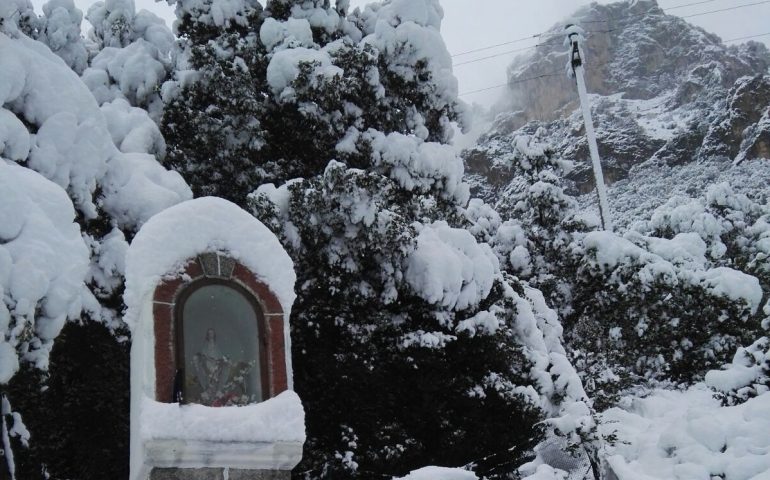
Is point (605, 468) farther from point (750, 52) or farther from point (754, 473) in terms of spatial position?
point (750, 52)

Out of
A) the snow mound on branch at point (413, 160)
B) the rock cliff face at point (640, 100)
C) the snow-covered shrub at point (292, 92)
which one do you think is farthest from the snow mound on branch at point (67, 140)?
the rock cliff face at point (640, 100)

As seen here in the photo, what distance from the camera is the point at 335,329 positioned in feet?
30.9

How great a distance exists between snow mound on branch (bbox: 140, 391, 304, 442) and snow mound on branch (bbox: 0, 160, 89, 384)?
179cm

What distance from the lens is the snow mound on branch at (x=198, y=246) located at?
5.42 m

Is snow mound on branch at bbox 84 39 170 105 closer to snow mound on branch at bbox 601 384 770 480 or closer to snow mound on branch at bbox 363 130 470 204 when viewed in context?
snow mound on branch at bbox 363 130 470 204

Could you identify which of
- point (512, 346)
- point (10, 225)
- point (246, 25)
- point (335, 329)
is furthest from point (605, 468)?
point (246, 25)

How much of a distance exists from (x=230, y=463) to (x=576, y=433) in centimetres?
454

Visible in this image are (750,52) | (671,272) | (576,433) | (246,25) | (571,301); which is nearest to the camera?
(576,433)

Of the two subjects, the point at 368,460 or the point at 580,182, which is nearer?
the point at 368,460

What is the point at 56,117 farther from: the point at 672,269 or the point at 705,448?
the point at 672,269

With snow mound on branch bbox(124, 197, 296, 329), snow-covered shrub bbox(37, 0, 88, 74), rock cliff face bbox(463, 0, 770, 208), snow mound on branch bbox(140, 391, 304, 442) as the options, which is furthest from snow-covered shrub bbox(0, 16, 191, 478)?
rock cliff face bbox(463, 0, 770, 208)

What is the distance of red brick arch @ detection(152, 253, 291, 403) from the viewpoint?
17.3ft

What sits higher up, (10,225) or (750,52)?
(750,52)

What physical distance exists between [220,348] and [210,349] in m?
0.07
